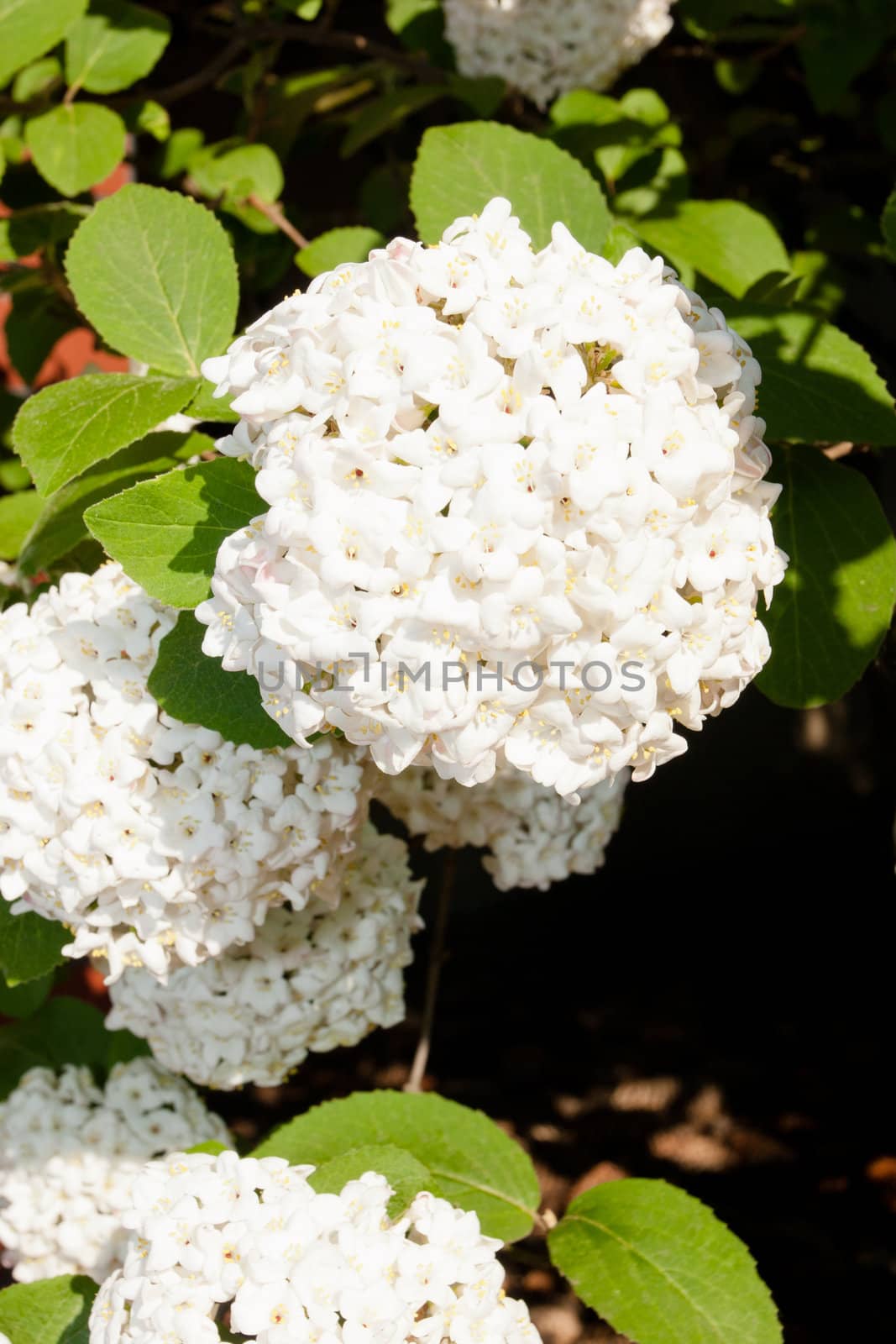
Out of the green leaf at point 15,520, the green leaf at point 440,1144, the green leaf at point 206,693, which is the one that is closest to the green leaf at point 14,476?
the green leaf at point 15,520

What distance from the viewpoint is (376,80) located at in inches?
110

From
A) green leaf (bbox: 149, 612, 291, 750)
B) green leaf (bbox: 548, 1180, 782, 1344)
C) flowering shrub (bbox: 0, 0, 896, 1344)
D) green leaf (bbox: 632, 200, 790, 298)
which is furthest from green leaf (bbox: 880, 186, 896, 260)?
green leaf (bbox: 548, 1180, 782, 1344)

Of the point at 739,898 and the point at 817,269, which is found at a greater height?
the point at 817,269

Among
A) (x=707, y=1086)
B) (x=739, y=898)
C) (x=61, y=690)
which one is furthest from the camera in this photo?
(x=739, y=898)

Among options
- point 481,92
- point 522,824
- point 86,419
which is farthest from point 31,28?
point 522,824

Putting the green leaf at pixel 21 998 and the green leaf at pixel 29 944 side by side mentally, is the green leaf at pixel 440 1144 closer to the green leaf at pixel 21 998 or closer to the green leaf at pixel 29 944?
the green leaf at pixel 29 944

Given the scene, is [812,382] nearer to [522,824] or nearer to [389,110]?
[522,824]

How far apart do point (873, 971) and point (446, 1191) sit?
246 cm

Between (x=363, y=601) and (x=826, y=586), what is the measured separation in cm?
71

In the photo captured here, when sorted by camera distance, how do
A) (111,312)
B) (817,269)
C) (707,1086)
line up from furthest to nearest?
(707,1086)
(817,269)
(111,312)

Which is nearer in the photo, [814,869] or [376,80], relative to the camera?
[376,80]

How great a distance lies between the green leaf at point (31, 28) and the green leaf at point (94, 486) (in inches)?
36.7

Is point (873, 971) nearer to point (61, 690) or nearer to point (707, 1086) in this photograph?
point (707, 1086)

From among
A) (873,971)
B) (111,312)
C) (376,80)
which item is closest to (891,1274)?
(873,971)
